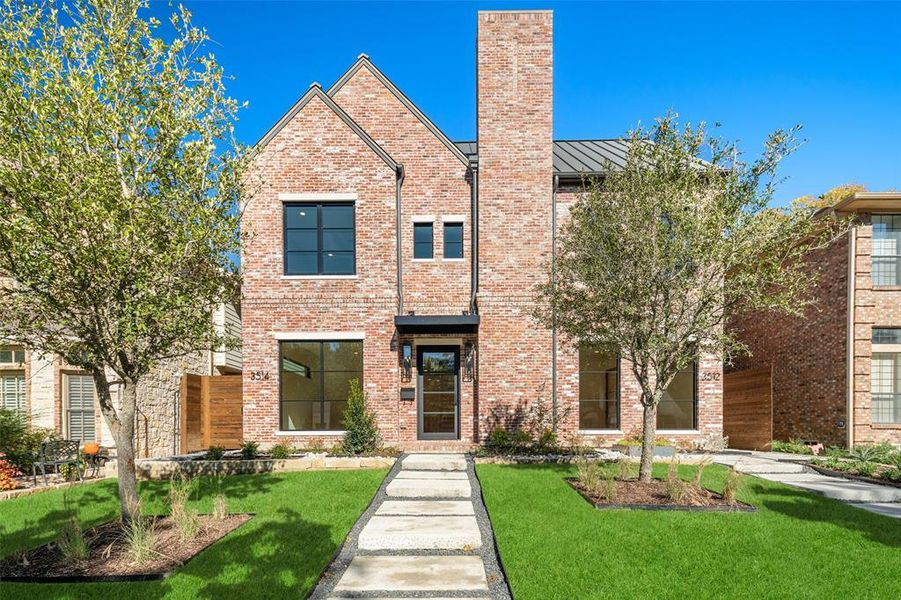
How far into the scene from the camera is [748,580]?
4.89 metres

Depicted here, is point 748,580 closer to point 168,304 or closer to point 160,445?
point 168,304

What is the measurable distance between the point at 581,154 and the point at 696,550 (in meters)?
13.1

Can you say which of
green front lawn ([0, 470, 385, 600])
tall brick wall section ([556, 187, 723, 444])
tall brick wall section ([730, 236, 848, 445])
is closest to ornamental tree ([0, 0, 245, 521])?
green front lawn ([0, 470, 385, 600])

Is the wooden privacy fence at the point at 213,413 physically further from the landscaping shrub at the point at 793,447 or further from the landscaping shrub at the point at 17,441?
the landscaping shrub at the point at 793,447

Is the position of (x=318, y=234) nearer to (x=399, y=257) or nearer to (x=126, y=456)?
(x=399, y=257)

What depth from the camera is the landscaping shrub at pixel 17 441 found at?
34.8 ft

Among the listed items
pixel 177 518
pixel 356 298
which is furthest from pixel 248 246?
pixel 177 518

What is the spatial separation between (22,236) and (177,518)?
12.1ft

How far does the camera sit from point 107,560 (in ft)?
17.6

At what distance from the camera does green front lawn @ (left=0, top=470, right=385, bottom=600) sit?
465cm

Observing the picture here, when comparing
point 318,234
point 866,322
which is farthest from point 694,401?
point 318,234

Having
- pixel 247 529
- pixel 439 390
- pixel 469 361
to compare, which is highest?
pixel 469 361

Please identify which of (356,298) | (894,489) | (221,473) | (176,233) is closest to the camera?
(176,233)

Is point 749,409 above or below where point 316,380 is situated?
below
